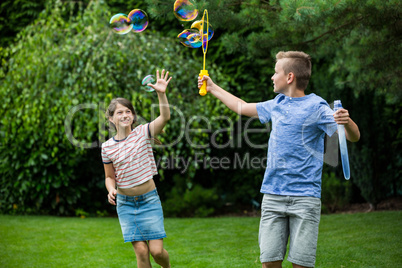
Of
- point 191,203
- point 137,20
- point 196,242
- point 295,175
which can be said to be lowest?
point 196,242

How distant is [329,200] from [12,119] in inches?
173

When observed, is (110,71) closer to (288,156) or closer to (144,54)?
(144,54)

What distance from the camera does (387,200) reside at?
6527 millimetres

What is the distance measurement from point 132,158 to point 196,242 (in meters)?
1.94

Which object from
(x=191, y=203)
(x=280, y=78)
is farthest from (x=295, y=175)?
(x=191, y=203)

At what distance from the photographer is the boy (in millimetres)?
2375

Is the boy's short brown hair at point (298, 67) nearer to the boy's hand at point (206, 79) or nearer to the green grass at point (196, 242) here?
the boy's hand at point (206, 79)

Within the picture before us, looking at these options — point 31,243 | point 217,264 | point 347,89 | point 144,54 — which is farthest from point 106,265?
point 347,89

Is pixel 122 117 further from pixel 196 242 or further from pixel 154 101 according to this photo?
pixel 154 101

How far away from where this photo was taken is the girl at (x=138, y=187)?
2.93m

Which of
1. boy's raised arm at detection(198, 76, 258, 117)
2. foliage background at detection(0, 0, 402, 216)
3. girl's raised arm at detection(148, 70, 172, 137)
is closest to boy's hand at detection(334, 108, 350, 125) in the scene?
boy's raised arm at detection(198, 76, 258, 117)

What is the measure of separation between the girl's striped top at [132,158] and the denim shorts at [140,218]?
11 centimetres

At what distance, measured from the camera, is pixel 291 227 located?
96.0 inches

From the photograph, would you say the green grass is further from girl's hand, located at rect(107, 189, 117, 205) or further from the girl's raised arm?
the girl's raised arm
